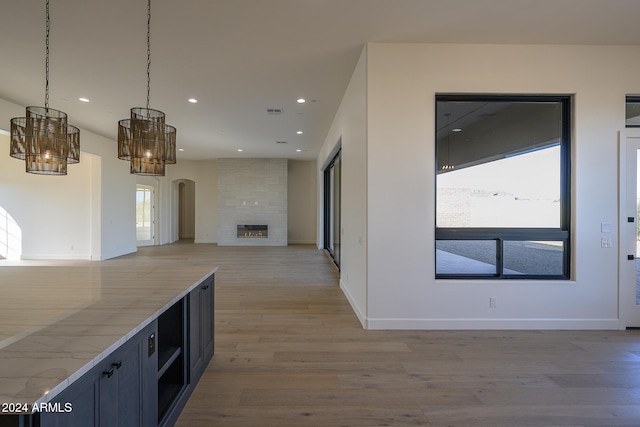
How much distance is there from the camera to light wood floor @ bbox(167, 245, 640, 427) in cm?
203

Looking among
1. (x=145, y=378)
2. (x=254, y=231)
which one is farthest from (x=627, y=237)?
(x=254, y=231)

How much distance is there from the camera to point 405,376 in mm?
2492

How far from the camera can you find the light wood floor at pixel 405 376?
80.0 inches

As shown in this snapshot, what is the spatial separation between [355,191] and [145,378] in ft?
10.1

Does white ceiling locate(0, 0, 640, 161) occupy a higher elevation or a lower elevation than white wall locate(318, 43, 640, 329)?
higher

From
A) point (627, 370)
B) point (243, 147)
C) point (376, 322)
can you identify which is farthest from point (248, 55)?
point (243, 147)

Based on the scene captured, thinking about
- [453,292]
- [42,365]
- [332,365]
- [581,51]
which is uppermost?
[581,51]

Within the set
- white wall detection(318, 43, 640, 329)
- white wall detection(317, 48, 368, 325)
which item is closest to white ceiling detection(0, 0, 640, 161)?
white wall detection(318, 43, 640, 329)

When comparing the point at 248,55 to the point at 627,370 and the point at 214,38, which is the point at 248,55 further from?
the point at 627,370

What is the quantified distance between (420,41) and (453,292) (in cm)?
289

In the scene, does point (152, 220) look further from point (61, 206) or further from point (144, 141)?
point (144, 141)

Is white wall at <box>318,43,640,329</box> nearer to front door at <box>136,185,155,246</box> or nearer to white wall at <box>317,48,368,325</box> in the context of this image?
white wall at <box>317,48,368,325</box>

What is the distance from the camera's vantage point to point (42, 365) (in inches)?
39.0

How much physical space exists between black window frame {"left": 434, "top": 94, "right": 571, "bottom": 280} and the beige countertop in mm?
2853
